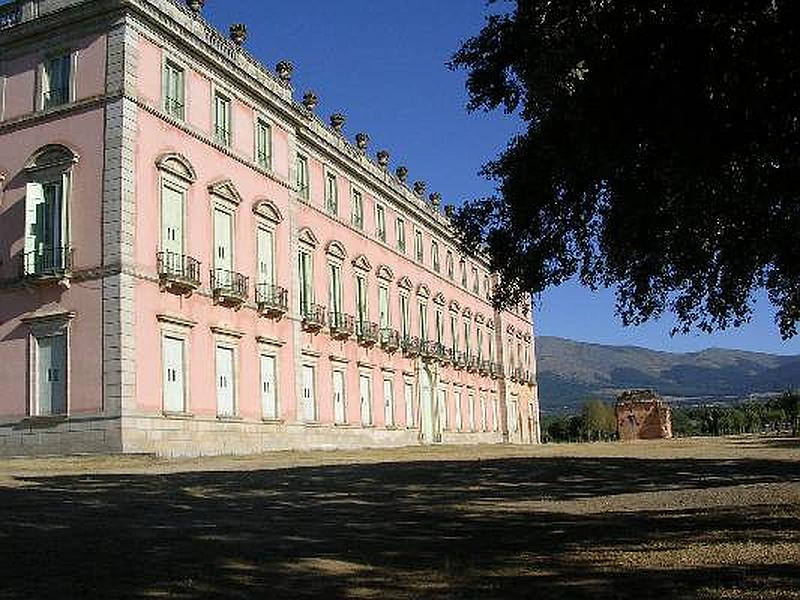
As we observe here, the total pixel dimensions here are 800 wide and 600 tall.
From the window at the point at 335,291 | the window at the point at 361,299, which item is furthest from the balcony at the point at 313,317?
the window at the point at 361,299

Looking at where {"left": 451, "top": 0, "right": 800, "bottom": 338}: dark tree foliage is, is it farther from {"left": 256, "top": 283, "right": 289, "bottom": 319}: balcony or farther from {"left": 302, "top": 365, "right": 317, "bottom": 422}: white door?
{"left": 302, "top": 365, "right": 317, "bottom": 422}: white door

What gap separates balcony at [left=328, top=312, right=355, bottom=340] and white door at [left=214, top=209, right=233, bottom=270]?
7880 mm

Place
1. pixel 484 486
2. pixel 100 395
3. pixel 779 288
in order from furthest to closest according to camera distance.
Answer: pixel 100 395 < pixel 484 486 < pixel 779 288

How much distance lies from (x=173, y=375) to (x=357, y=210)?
1767 centimetres

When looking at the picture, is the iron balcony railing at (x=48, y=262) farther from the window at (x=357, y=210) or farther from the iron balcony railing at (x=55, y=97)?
the window at (x=357, y=210)

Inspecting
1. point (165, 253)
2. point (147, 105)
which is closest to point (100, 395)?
point (165, 253)

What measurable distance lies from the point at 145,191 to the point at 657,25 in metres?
20.2

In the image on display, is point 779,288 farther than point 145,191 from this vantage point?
No

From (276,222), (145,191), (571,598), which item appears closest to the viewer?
(571,598)

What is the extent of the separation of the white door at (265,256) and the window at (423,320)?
1747 cm

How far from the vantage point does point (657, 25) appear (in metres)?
7.95

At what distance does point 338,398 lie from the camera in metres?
37.3

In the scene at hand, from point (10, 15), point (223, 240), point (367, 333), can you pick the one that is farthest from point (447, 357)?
point (10, 15)

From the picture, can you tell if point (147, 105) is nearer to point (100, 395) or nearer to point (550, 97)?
point (100, 395)
